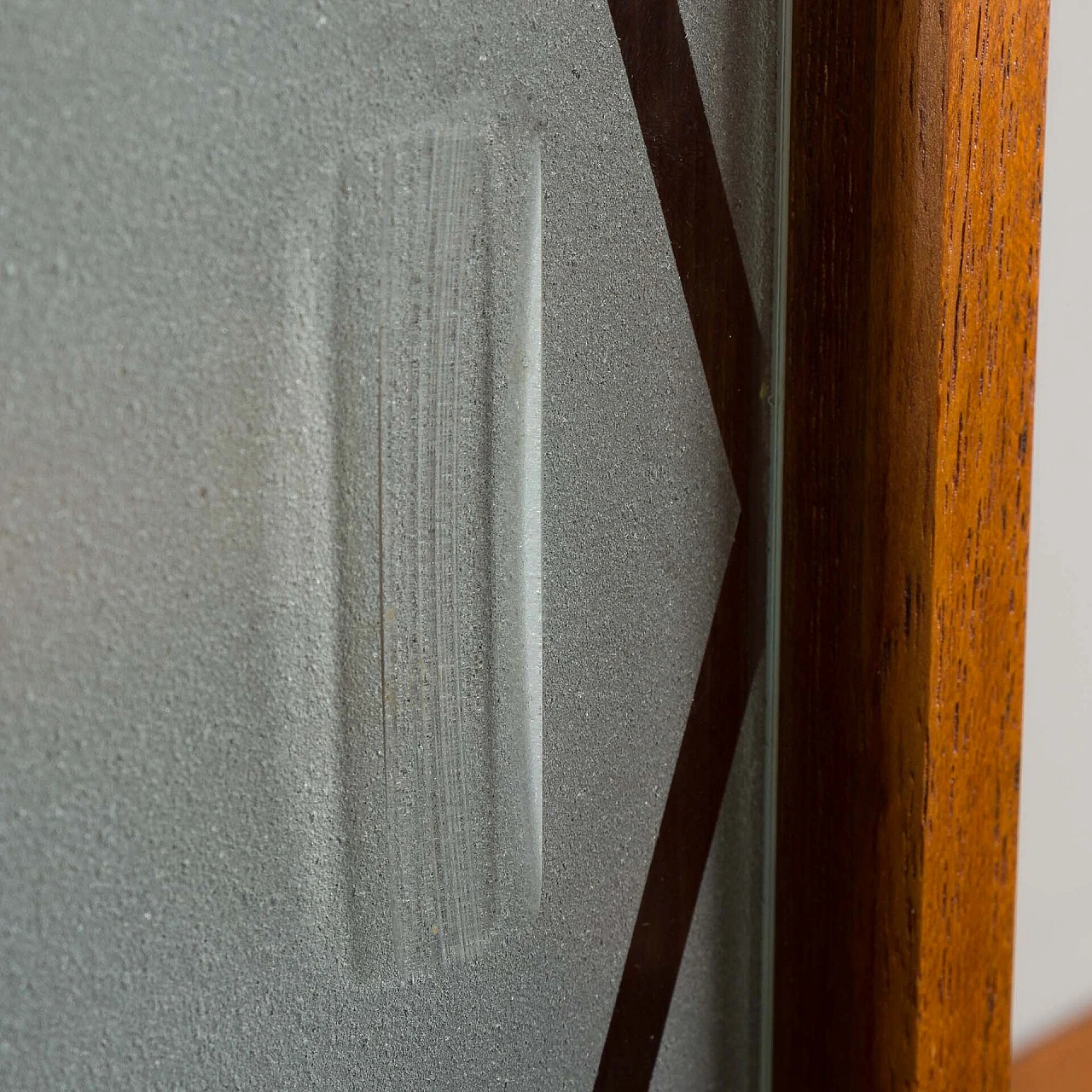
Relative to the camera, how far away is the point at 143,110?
0.67 feet

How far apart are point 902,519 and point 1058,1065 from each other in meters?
0.28

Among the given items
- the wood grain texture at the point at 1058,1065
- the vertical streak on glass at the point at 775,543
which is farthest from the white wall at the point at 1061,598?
the vertical streak on glass at the point at 775,543

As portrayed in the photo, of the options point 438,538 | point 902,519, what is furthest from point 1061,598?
point 438,538

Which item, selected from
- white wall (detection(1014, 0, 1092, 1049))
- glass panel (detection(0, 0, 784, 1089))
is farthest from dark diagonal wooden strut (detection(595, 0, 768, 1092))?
white wall (detection(1014, 0, 1092, 1049))

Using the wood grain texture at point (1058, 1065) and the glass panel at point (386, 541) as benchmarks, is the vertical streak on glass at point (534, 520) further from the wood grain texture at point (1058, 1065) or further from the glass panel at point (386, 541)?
the wood grain texture at point (1058, 1065)

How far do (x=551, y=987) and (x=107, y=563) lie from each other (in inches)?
6.4

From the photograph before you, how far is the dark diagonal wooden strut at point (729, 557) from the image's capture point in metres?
0.29

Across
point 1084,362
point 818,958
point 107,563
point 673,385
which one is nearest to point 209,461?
point 107,563

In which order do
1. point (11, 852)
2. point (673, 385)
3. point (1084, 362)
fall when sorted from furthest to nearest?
point (1084, 362), point (673, 385), point (11, 852)

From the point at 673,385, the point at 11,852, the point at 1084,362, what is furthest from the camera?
the point at 1084,362

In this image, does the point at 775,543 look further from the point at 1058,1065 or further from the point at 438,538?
the point at 1058,1065

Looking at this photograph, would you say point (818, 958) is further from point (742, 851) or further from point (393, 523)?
point (393, 523)

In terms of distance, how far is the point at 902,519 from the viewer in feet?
1.04

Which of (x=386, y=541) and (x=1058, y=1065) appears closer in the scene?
(x=386, y=541)
